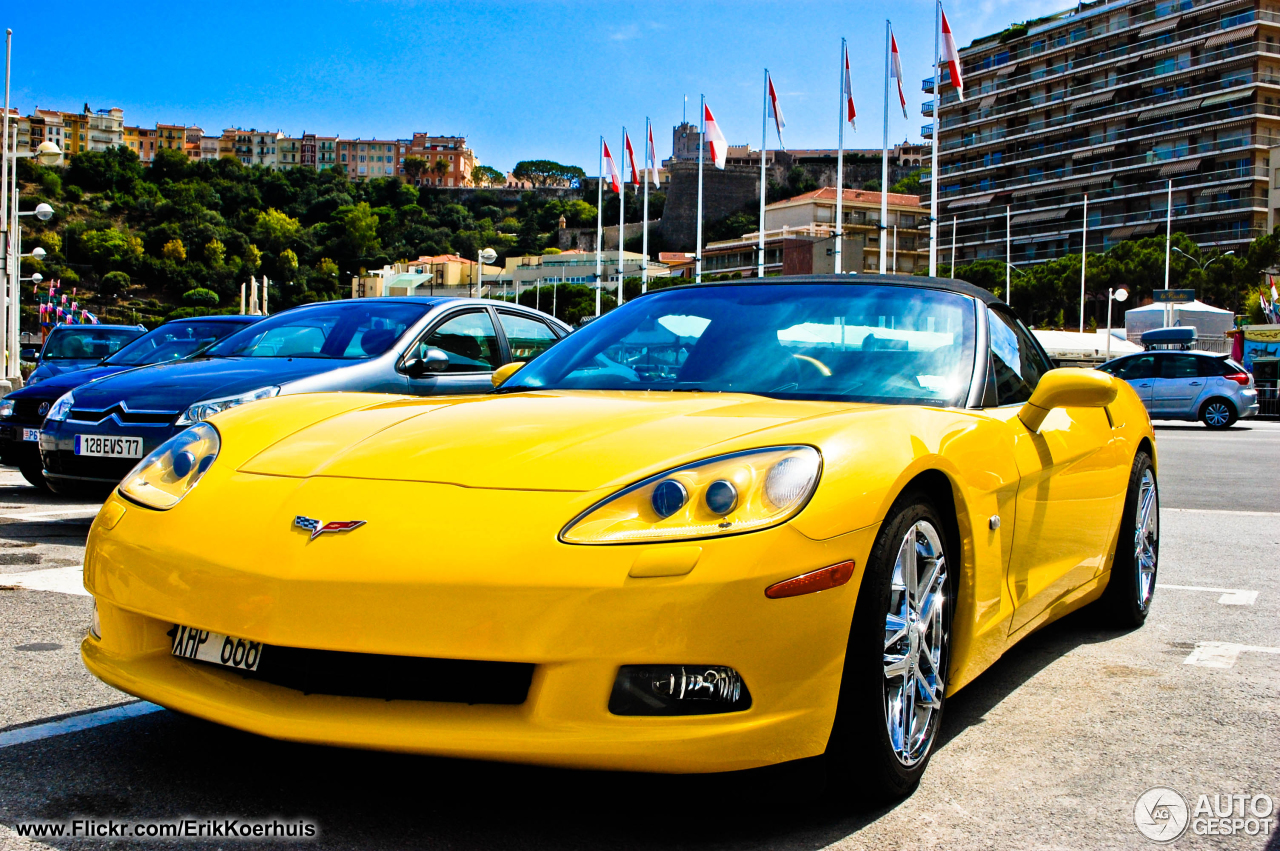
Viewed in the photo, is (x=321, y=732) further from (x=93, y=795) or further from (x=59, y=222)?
(x=59, y=222)

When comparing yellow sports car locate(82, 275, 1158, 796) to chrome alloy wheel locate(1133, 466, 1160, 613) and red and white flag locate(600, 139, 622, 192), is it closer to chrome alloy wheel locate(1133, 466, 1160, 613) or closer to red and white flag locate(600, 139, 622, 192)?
chrome alloy wheel locate(1133, 466, 1160, 613)

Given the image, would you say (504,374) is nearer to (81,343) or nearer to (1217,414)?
(81,343)

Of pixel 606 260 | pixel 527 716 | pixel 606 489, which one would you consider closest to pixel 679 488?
pixel 606 489

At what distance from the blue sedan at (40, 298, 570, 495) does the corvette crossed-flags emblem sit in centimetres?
352

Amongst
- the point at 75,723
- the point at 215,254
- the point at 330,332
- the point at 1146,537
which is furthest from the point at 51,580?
the point at 215,254

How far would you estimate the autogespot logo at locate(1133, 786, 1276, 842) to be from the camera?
2633 millimetres

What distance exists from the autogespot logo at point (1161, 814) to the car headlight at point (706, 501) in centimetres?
105

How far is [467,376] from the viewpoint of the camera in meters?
7.82

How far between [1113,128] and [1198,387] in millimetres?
76591

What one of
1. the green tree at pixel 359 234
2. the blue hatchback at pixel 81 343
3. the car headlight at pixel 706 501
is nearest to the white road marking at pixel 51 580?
the car headlight at pixel 706 501

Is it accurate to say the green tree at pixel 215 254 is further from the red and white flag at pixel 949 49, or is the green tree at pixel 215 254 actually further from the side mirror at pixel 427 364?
the side mirror at pixel 427 364

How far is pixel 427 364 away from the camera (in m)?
6.29

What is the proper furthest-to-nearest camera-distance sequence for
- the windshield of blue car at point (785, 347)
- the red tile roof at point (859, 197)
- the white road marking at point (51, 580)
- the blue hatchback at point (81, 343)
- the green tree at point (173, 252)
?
the green tree at point (173, 252) → the red tile roof at point (859, 197) → the blue hatchback at point (81, 343) → the white road marking at point (51, 580) → the windshield of blue car at point (785, 347)

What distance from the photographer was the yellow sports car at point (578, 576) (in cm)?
233
